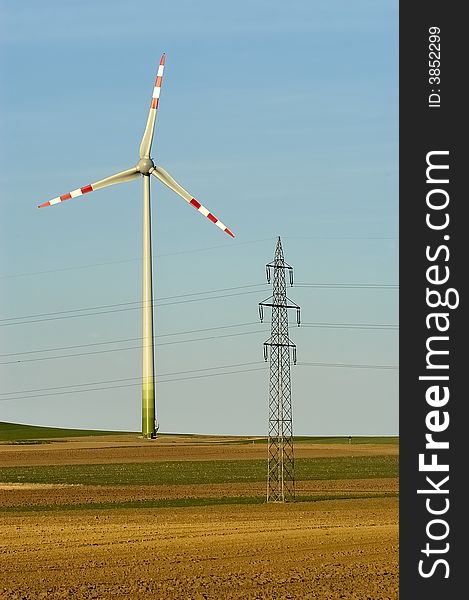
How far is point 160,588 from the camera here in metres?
35.0

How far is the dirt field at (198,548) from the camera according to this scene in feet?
115

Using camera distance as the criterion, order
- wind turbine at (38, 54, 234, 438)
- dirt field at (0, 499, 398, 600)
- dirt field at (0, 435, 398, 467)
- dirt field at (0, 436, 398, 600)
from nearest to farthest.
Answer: dirt field at (0, 499, 398, 600) < dirt field at (0, 436, 398, 600) < wind turbine at (38, 54, 234, 438) < dirt field at (0, 435, 398, 467)

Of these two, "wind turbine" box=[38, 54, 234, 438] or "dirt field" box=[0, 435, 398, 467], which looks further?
"dirt field" box=[0, 435, 398, 467]

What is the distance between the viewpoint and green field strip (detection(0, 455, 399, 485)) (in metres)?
89.9

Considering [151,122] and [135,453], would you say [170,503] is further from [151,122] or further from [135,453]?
[135,453]

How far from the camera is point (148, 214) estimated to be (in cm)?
9219

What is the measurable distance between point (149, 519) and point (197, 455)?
7630 cm

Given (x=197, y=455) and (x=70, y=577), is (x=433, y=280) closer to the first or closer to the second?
(x=70, y=577)

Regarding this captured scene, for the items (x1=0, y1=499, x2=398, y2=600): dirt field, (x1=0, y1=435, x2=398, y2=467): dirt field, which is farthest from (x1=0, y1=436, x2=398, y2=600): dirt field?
(x1=0, y1=435, x2=398, y2=467): dirt field

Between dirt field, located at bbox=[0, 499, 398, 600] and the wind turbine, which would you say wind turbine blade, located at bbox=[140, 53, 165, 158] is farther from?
dirt field, located at bbox=[0, 499, 398, 600]

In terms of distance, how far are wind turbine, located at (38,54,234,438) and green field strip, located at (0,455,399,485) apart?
16.9ft

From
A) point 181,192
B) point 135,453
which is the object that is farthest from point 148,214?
point 135,453

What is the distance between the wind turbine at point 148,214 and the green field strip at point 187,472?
516 centimetres

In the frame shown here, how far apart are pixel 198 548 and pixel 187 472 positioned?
56333mm
